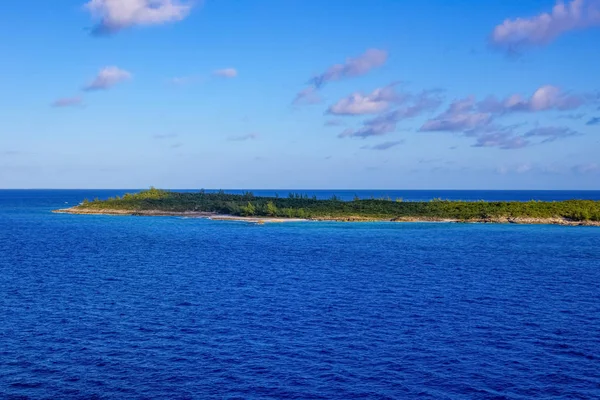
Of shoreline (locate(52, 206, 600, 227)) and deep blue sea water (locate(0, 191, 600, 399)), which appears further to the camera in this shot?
shoreline (locate(52, 206, 600, 227))

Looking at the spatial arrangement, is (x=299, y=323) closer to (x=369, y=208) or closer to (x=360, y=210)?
(x=360, y=210)

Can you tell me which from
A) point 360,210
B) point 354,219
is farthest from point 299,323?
point 360,210

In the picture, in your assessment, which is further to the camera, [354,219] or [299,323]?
[354,219]

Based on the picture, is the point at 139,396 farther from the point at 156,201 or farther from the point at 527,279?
the point at 156,201

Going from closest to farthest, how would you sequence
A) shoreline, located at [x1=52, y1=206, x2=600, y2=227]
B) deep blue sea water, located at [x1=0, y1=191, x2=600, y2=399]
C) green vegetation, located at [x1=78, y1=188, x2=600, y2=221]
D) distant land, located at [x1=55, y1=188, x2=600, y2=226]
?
deep blue sea water, located at [x1=0, y1=191, x2=600, y2=399], shoreline, located at [x1=52, y1=206, x2=600, y2=227], distant land, located at [x1=55, y1=188, x2=600, y2=226], green vegetation, located at [x1=78, y1=188, x2=600, y2=221]

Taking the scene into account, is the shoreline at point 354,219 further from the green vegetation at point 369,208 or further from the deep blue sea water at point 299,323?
the deep blue sea water at point 299,323

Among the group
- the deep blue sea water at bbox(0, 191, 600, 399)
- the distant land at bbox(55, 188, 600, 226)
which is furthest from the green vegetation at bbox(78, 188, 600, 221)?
the deep blue sea water at bbox(0, 191, 600, 399)

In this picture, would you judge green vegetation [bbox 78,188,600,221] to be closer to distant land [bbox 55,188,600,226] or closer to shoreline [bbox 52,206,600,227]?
distant land [bbox 55,188,600,226]

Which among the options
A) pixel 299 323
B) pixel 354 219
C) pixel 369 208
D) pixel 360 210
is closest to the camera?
pixel 299 323
